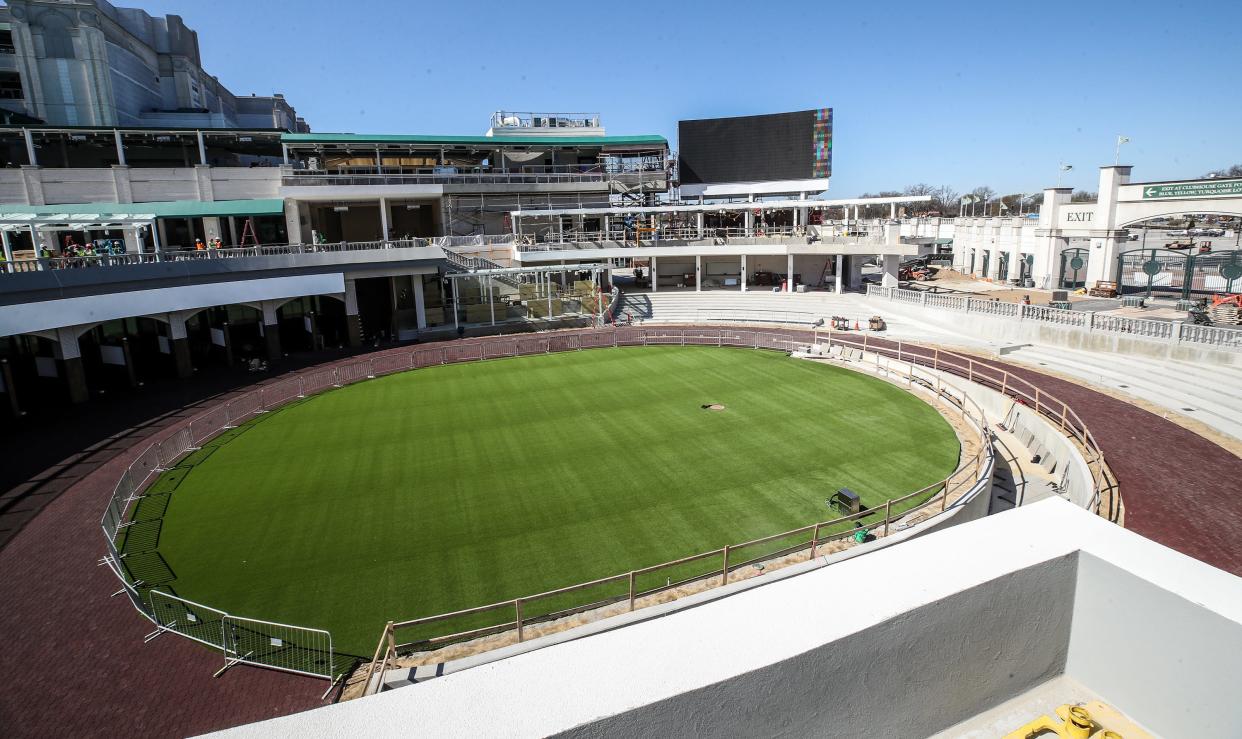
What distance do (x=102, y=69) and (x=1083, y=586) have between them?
6316cm

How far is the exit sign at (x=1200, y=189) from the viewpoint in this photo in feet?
103

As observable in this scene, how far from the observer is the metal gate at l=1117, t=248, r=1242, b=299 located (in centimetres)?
3241

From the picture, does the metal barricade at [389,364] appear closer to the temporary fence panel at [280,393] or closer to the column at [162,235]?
the temporary fence panel at [280,393]

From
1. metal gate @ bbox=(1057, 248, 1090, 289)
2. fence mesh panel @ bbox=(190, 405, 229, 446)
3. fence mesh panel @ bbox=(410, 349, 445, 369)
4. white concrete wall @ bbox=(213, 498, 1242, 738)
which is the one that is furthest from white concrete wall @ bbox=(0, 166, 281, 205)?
metal gate @ bbox=(1057, 248, 1090, 289)

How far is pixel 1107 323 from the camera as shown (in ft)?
87.4

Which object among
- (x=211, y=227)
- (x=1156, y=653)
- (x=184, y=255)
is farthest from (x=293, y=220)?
(x=1156, y=653)

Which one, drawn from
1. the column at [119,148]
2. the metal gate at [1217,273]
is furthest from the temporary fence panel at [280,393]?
the metal gate at [1217,273]

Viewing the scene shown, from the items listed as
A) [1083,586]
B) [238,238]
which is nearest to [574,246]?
[238,238]

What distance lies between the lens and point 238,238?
148ft

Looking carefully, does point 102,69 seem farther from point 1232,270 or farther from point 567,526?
point 1232,270

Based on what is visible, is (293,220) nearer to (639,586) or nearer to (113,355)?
(113,355)

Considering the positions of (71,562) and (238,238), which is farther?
(238,238)

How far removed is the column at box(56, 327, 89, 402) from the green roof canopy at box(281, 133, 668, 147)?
83.3ft

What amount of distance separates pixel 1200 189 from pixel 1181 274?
36.8 feet
